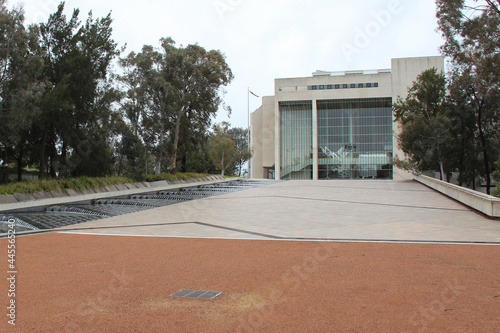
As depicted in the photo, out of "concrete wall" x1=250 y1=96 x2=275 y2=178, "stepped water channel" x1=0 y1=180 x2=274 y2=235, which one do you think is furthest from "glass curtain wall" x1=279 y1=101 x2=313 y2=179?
"stepped water channel" x1=0 y1=180 x2=274 y2=235

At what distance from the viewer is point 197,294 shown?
4.76 m

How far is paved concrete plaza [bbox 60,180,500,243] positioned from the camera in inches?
375

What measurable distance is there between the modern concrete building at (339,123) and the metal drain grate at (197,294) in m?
65.0

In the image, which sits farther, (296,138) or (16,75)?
(296,138)

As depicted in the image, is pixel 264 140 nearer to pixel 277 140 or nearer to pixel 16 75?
pixel 277 140

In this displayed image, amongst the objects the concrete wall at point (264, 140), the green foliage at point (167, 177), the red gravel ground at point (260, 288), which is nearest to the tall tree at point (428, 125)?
the green foliage at point (167, 177)

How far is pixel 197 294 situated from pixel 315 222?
7.48m

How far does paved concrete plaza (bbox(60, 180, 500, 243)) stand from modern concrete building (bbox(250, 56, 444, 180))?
54036mm

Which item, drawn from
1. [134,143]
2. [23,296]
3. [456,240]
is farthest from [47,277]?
[134,143]

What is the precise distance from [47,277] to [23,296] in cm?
94

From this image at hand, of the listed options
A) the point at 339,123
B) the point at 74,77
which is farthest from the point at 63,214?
the point at 339,123

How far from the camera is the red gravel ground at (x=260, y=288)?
3.86 m

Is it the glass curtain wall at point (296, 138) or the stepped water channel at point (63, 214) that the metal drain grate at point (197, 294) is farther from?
the glass curtain wall at point (296, 138)

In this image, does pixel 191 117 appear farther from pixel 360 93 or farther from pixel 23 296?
pixel 360 93
